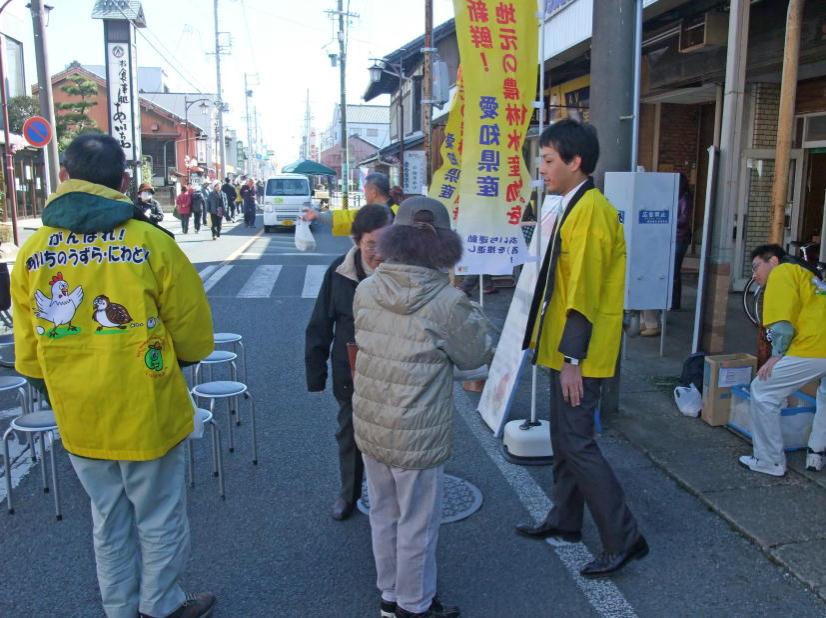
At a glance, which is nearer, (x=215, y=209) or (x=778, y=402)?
(x=778, y=402)

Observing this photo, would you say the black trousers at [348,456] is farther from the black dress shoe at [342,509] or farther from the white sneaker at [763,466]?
the white sneaker at [763,466]

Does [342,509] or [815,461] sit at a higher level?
[815,461]

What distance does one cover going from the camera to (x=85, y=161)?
2.50 metres

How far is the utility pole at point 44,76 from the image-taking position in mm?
15188

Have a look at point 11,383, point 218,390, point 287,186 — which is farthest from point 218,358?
point 287,186

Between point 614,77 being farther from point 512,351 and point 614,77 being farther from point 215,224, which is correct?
point 215,224

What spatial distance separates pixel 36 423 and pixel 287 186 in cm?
2266

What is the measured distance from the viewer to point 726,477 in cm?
423

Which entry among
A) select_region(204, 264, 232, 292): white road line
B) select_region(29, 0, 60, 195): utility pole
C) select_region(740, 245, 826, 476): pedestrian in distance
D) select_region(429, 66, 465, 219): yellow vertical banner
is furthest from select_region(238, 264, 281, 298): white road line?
select_region(740, 245, 826, 476): pedestrian in distance

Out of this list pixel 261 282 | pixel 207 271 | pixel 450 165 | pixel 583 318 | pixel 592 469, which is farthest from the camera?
pixel 207 271

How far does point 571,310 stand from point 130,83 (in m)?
20.7

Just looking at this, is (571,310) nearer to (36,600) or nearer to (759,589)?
(759,589)

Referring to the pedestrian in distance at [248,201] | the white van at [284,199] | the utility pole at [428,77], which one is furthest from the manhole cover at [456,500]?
the pedestrian in distance at [248,201]

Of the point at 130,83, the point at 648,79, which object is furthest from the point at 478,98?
the point at 130,83
